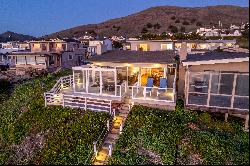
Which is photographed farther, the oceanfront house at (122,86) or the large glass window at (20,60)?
the large glass window at (20,60)

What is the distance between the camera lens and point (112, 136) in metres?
19.1

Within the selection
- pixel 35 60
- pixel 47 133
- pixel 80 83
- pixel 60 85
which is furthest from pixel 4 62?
pixel 47 133

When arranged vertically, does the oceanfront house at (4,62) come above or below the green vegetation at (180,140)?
above

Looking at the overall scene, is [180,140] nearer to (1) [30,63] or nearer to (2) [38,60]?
(2) [38,60]

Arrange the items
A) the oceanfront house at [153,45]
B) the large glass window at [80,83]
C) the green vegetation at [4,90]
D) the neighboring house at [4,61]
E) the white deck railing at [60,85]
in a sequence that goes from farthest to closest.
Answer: the neighboring house at [4,61] → the oceanfront house at [153,45] → the green vegetation at [4,90] → the white deck railing at [60,85] → the large glass window at [80,83]

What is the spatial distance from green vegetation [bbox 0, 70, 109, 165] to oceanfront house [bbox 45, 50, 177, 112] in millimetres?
1113

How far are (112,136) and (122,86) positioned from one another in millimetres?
5373

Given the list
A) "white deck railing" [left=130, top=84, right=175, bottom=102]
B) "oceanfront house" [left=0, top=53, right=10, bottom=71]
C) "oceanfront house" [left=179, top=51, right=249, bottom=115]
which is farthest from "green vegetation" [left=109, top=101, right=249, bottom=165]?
"oceanfront house" [left=0, top=53, right=10, bottom=71]

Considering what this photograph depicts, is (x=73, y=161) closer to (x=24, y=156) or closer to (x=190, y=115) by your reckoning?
(x=24, y=156)

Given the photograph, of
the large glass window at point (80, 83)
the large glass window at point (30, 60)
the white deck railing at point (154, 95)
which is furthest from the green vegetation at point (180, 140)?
the large glass window at point (30, 60)

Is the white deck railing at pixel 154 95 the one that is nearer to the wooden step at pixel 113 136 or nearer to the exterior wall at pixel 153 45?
the wooden step at pixel 113 136

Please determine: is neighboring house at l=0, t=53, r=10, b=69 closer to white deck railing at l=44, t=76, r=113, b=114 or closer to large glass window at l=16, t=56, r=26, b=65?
large glass window at l=16, t=56, r=26, b=65

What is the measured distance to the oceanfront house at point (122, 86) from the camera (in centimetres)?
2181

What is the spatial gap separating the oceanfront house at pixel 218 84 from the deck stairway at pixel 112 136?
4.96 metres
